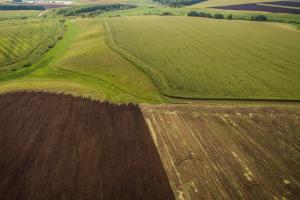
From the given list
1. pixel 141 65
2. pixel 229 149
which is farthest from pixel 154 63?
pixel 229 149

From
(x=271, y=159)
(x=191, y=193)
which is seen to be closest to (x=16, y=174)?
(x=191, y=193)

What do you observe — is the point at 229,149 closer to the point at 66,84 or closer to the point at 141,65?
the point at 66,84

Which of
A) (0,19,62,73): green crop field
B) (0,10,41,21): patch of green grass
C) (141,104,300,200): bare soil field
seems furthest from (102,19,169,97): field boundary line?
→ (0,10,41,21): patch of green grass

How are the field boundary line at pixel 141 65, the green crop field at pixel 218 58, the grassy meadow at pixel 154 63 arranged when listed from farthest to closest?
the field boundary line at pixel 141 65 → the green crop field at pixel 218 58 → the grassy meadow at pixel 154 63

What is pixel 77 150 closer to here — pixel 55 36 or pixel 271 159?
pixel 271 159

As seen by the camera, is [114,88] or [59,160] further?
[114,88]

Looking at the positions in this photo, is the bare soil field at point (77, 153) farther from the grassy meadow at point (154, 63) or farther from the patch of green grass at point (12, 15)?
the patch of green grass at point (12, 15)

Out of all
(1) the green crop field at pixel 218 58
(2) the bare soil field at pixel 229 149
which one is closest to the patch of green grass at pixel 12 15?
(1) the green crop field at pixel 218 58

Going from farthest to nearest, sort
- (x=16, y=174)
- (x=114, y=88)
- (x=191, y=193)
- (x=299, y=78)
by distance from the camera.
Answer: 1. (x=299, y=78)
2. (x=114, y=88)
3. (x=16, y=174)
4. (x=191, y=193)
